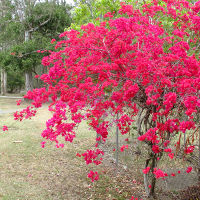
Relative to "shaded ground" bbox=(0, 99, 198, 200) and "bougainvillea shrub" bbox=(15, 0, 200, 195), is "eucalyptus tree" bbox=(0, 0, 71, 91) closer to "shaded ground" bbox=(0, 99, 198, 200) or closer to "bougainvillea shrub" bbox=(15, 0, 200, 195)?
"shaded ground" bbox=(0, 99, 198, 200)

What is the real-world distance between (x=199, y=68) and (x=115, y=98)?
1258mm

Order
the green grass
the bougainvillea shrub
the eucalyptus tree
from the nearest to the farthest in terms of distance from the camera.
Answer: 1. the bougainvillea shrub
2. the green grass
3. the eucalyptus tree

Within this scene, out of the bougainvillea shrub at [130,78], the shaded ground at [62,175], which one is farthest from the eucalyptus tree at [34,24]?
the bougainvillea shrub at [130,78]

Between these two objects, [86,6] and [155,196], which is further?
[86,6]

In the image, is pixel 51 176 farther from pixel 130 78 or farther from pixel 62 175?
pixel 130 78

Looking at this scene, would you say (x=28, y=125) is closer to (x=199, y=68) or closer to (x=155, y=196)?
(x=155, y=196)

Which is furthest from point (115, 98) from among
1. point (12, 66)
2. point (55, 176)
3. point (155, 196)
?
point (12, 66)

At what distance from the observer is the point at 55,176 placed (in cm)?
546

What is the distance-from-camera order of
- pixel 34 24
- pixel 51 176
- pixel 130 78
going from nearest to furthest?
pixel 130 78 → pixel 51 176 → pixel 34 24

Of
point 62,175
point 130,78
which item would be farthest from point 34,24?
point 130,78

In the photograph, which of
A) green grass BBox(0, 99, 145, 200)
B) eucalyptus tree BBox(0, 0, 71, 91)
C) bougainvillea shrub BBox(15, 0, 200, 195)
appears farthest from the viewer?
eucalyptus tree BBox(0, 0, 71, 91)

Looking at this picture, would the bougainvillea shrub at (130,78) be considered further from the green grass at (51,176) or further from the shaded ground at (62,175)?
the green grass at (51,176)

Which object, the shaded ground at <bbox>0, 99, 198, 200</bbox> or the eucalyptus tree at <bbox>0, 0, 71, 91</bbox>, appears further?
the eucalyptus tree at <bbox>0, 0, 71, 91</bbox>

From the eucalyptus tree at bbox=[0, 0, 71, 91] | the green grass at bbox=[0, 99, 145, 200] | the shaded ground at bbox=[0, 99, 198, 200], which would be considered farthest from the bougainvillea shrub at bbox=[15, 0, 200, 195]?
the eucalyptus tree at bbox=[0, 0, 71, 91]
